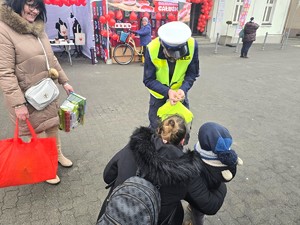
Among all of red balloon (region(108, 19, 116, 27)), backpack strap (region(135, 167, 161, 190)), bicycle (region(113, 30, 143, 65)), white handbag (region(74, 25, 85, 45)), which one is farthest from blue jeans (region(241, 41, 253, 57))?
backpack strap (region(135, 167, 161, 190))

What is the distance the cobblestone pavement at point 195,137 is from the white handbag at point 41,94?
0.98 meters

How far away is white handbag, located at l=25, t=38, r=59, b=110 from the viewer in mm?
2182

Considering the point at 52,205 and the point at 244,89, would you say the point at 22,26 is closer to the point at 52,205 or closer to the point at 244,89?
the point at 52,205

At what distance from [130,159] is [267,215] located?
178 cm

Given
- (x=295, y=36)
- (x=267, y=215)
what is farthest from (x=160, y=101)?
(x=295, y=36)

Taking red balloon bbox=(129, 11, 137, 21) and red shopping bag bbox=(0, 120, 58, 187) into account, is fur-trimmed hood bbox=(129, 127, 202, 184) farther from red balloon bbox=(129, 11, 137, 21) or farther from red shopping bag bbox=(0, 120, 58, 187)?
red balloon bbox=(129, 11, 137, 21)

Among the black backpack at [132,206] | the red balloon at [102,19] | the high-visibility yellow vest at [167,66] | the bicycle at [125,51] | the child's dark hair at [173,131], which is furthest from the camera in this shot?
the bicycle at [125,51]

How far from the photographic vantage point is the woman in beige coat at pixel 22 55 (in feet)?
6.53

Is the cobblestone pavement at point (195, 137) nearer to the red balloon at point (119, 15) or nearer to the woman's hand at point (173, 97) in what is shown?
the woman's hand at point (173, 97)

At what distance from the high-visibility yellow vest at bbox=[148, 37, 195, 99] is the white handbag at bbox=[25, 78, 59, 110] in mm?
980

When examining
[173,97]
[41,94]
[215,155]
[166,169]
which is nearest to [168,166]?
[166,169]

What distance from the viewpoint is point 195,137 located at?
12.7ft

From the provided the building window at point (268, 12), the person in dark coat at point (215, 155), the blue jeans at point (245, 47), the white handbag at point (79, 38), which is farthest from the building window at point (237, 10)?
the person in dark coat at point (215, 155)

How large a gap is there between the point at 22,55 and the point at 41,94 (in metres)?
0.36
